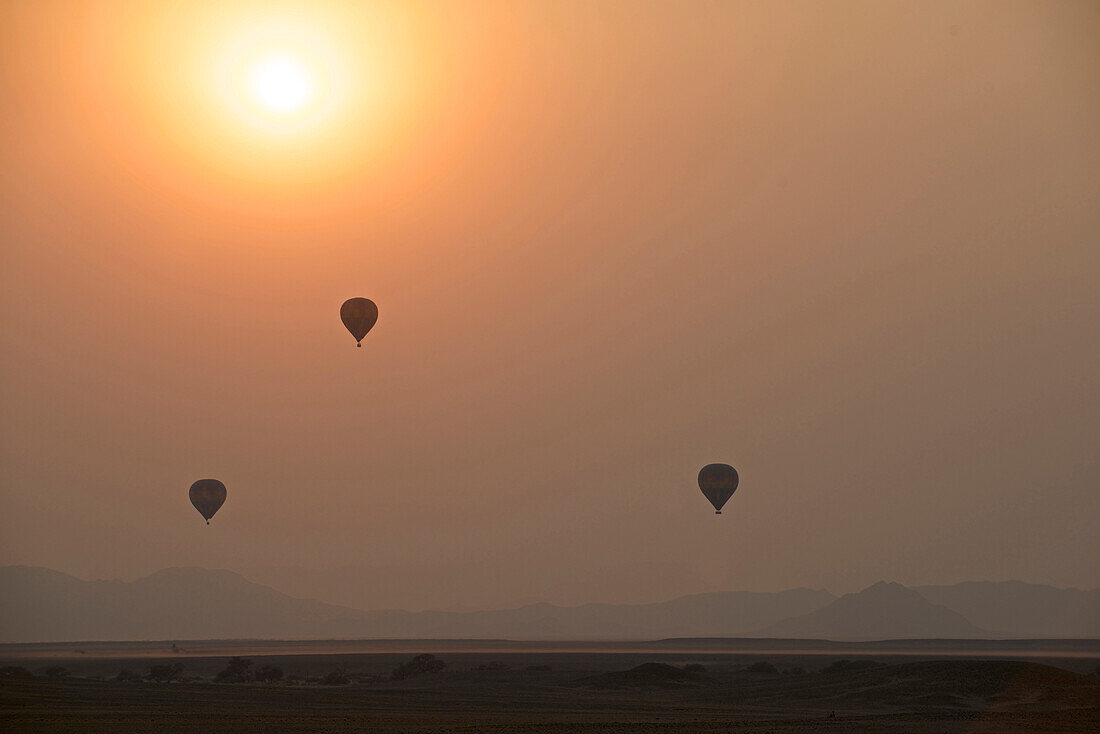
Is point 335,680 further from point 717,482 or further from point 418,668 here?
point 717,482

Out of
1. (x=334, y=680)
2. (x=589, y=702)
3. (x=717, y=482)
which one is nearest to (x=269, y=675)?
(x=334, y=680)

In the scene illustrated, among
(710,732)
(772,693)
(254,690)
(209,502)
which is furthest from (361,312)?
(710,732)

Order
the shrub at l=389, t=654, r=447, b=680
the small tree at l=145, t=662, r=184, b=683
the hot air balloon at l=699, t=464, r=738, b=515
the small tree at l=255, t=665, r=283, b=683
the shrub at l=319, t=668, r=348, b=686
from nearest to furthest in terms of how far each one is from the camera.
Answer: the shrub at l=319, t=668, r=348, b=686, the small tree at l=255, t=665, r=283, b=683, the small tree at l=145, t=662, r=184, b=683, the shrub at l=389, t=654, r=447, b=680, the hot air balloon at l=699, t=464, r=738, b=515

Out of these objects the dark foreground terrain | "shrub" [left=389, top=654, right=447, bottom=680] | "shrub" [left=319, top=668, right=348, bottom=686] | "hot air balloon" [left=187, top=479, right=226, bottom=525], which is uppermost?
"hot air balloon" [left=187, top=479, right=226, bottom=525]

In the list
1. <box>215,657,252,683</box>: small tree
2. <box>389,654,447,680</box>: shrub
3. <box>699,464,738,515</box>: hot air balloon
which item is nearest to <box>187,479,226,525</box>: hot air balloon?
<box>215,657,252,683</box>: small tree

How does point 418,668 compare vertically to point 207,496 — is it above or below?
below

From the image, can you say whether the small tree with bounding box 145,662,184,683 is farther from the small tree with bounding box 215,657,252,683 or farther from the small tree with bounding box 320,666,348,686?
the small tree with bounding box 320,666,348,686

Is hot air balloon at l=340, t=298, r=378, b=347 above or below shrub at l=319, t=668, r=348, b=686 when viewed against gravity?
above

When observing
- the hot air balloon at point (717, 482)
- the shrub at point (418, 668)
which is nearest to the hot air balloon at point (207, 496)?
the shrub at point (418, 668)

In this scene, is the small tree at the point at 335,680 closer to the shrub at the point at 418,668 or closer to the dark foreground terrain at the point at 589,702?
the dark foreground terrain at the point at 589,702
